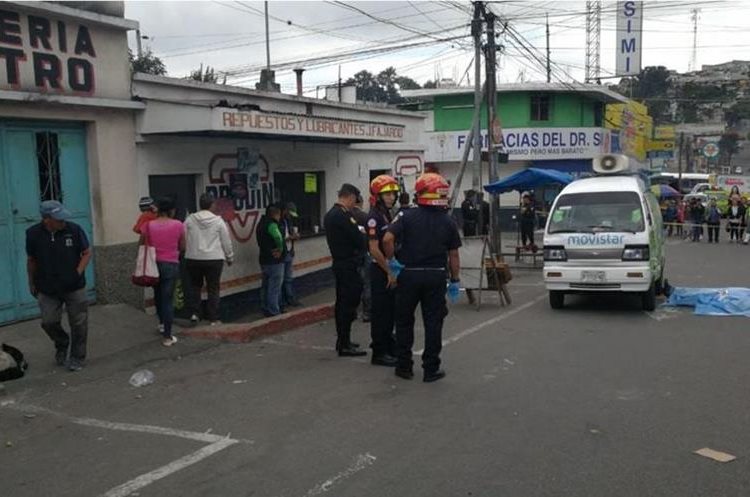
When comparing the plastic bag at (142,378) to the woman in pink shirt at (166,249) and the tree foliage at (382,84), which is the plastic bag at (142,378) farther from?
the tree foliage at (382,84)

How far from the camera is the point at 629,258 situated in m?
10.6

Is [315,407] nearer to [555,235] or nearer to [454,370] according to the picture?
[454,370]

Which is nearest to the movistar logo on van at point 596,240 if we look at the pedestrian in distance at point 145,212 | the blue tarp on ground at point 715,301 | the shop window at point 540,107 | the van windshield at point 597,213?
the van windshield at point 597,213

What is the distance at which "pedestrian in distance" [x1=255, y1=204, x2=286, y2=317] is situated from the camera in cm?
1053

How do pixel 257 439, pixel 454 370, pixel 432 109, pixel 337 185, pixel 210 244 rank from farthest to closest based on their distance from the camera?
pixel 432 109 < pixel 337 185 < pixel 210 244 < pixel 454 370 < pixel 257 439

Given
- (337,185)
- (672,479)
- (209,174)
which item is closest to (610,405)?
(672,479)

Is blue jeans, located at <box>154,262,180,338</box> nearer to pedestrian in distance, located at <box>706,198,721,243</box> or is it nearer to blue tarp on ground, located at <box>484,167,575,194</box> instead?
blue tarp on ground, located at <box>484,167,575,194</box>

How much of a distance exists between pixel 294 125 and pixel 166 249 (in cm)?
296

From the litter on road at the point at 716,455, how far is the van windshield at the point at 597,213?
6.35 m

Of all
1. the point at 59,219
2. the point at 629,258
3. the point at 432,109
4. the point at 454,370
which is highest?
the point at 432,109

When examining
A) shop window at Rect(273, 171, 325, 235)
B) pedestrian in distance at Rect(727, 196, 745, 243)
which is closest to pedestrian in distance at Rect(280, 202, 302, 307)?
shop window at Rect(273, 171, 325, 235)

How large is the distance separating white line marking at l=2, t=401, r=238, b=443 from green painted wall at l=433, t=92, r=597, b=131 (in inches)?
1052

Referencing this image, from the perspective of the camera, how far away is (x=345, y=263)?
7914 mm

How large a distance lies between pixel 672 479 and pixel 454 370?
3093 millimetres
